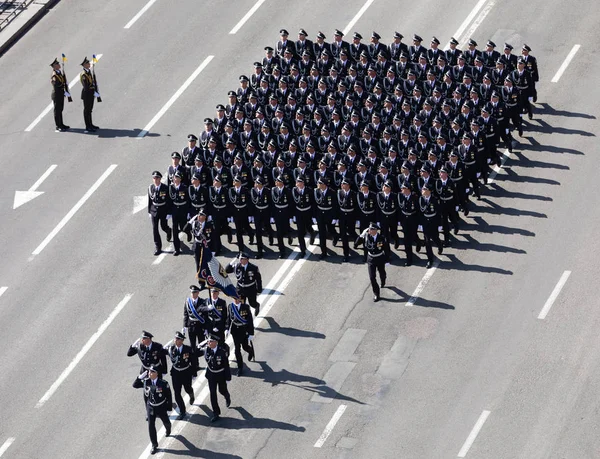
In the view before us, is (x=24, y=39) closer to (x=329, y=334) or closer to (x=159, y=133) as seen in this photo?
(x=159, y=133)

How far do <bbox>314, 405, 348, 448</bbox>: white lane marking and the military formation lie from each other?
133 inches

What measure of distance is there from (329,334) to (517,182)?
978 cm

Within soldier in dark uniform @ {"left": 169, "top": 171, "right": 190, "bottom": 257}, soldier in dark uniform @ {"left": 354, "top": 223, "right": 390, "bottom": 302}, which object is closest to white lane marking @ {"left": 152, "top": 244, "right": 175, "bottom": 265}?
soldier in dark uniform @ {"left": 169, "top": 171, "right": 190, "bottom": 257}

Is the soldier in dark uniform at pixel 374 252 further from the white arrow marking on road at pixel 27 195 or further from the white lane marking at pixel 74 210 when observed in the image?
the white arrow marking on road at pixel 27 195

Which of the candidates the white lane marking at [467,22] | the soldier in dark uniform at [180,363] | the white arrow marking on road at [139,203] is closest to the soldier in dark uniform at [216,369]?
the soldier in dark uniform at [180,363]

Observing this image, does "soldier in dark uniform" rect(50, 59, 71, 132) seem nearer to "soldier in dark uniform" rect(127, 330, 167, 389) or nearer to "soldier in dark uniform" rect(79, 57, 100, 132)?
"soldier in dark uniform" rect(79, 57, 100, 132)

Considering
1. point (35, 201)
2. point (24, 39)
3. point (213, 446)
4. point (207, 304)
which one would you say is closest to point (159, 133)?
point (35, 201)

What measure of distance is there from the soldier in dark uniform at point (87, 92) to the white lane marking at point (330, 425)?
1843cm

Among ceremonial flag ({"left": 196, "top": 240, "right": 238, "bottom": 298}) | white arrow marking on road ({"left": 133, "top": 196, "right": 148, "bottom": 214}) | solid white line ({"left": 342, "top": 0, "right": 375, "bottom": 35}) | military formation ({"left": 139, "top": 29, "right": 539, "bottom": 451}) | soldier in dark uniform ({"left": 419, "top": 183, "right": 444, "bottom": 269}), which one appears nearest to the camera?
ceremonial flag ({"left": 196, "top": 240, "right": 238, "bottom": 298})

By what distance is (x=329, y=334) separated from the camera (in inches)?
1886

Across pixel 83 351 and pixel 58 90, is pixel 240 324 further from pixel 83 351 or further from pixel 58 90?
pixel 58 90

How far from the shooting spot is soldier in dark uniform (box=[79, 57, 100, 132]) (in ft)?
Answer: 193

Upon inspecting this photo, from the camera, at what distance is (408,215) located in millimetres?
50688

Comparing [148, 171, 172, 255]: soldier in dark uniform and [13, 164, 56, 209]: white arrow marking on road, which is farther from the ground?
[148, 171, 172, 255]: soldier in dark uniform
